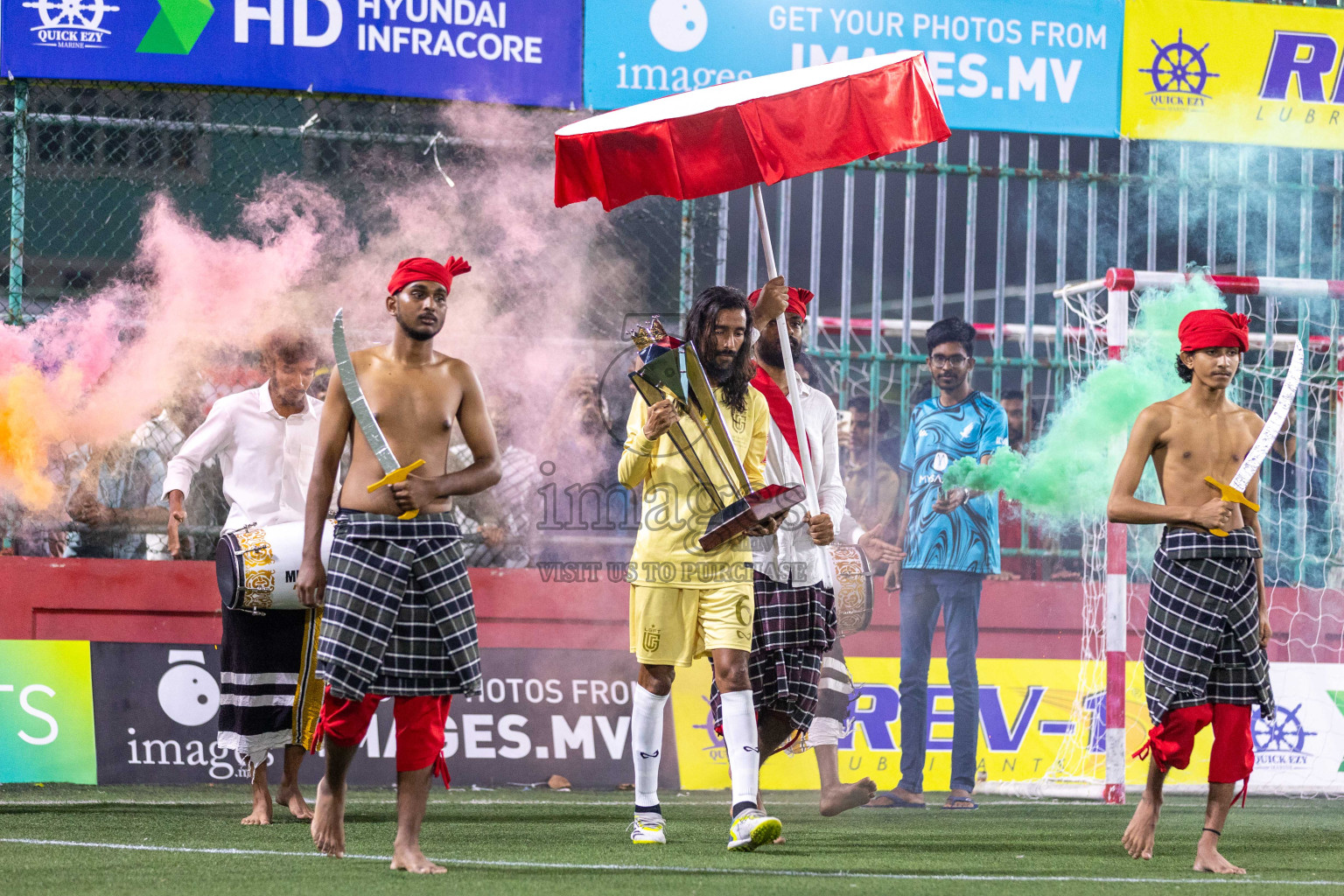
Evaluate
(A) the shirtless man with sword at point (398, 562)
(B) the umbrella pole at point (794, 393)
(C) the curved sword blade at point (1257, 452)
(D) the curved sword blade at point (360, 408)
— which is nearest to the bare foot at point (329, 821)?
(A) the shirtless man with sword at point (398, 562)

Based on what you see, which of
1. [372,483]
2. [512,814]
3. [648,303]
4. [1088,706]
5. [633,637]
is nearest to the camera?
[372,483]

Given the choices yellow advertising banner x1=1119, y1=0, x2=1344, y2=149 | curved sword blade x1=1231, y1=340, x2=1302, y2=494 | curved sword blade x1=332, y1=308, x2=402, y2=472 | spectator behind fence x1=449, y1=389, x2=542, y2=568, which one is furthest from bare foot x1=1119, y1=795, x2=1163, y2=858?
yellow advertising banner x1=1119, y1=0, x2=1344, y2=149

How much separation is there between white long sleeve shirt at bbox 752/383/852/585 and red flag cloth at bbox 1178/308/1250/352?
1555 millimetres

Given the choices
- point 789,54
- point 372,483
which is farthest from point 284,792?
point 789,54

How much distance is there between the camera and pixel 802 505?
6.76 metres

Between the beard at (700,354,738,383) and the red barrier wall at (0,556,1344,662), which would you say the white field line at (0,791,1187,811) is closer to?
the red barrier wall at (0,556,1344,662)

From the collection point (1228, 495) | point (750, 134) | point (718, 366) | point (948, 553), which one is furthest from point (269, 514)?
point (1228, 495)

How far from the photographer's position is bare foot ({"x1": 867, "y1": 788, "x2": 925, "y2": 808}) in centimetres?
830

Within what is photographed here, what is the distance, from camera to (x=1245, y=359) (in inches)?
405

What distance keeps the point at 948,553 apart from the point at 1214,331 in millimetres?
2975

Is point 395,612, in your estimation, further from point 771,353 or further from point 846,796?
point 846,796

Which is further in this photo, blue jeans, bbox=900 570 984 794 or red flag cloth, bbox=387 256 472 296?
blue jeans, bbox=900 570 984 794

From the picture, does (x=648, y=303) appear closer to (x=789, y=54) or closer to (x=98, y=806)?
(x=789, y=54)

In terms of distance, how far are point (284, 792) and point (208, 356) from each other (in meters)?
3.02
